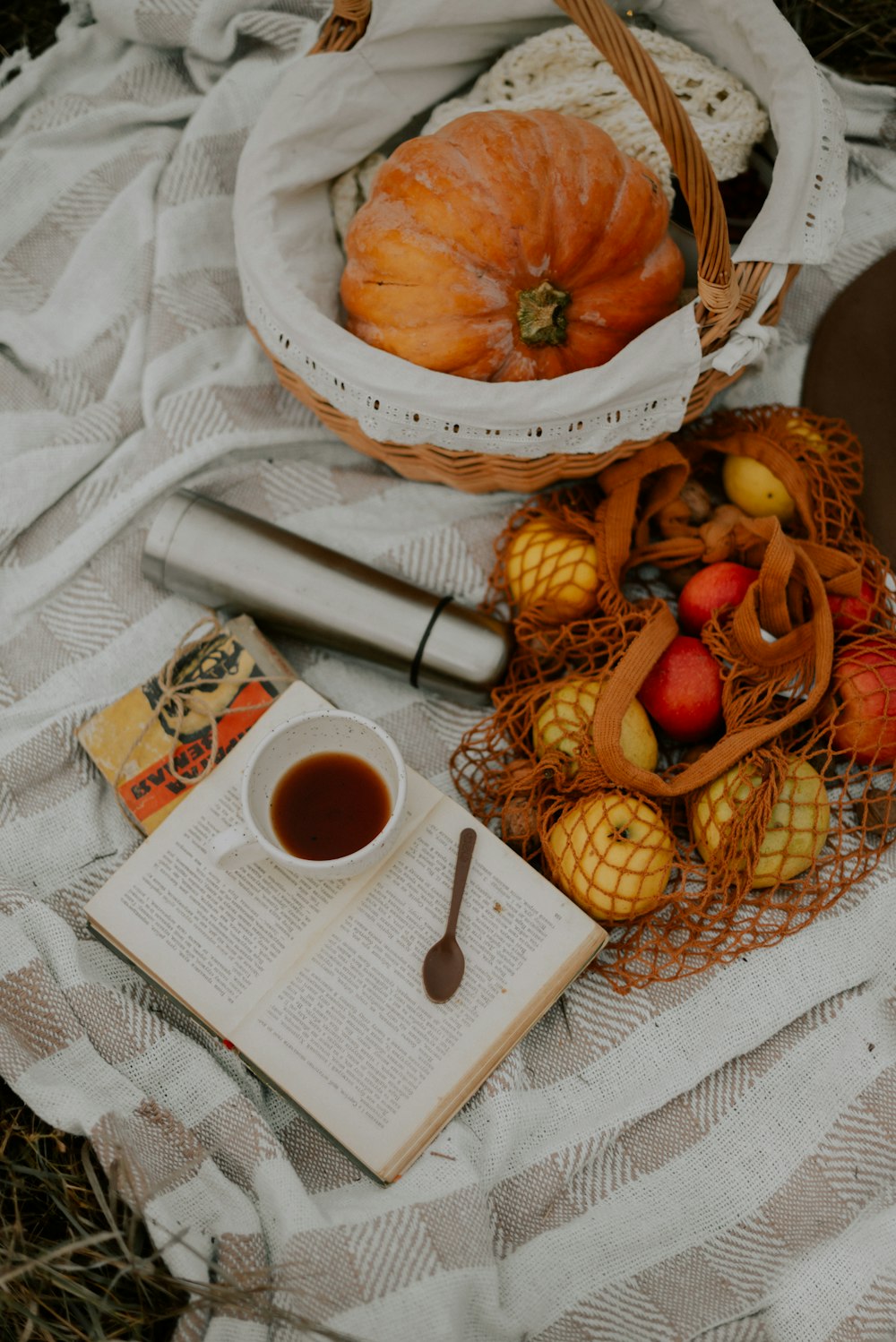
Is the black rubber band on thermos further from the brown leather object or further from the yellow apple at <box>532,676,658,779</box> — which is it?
the brown leather object

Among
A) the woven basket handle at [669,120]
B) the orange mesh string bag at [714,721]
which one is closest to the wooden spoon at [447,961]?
the orange mesh string bag at [714,721]

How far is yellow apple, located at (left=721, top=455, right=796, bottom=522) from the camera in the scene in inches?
43.3

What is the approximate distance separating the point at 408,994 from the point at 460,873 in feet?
0.41

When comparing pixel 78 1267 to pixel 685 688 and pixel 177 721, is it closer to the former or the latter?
pixel 177 721

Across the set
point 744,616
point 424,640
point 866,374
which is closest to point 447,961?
point 424,640

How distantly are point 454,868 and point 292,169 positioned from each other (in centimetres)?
78

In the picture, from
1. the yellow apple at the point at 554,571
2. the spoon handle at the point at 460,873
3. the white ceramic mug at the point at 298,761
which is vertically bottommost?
the spoon handle at the point at 460,873

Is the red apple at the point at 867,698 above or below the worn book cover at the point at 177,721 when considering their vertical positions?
below

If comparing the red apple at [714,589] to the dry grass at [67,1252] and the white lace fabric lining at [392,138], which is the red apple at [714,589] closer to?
the white lace fabric lining at [392,138]

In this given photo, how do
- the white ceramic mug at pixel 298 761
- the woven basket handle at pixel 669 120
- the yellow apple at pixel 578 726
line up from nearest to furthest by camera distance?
1. the woven basket handle at pixel 669 120
2. the white ceramic mug at pixel 298 761
3. the yellow apple at pixel 578 726

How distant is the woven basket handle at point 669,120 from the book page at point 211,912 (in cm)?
57

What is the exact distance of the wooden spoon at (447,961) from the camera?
0.93m

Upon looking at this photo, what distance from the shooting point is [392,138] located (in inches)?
47.1

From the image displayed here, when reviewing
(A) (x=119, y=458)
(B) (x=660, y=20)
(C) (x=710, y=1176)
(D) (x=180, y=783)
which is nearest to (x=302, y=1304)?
(C) (x=710, y=1176)
